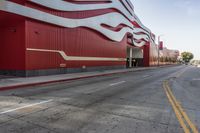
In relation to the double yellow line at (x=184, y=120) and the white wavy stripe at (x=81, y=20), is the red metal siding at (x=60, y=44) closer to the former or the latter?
the white wavy stripe at (x=81, y=20)

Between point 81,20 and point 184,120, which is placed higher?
point 81,20

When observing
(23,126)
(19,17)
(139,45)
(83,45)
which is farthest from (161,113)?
(139,45)

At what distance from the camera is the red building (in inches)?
656

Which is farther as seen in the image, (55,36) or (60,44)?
(60,44)

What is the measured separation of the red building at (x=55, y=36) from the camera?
656 inches

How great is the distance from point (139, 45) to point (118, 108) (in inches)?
1907

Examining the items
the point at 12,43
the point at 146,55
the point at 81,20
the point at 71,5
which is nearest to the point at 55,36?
the point at 12,43

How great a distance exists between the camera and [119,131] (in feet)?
15.9

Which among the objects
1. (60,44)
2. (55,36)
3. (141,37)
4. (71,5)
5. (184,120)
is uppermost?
(141,37)

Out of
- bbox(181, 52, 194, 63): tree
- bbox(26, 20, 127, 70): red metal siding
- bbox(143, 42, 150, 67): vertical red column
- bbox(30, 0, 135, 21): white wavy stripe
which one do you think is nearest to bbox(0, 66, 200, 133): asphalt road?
bbox(26, 20, 127, 70): red metal siding

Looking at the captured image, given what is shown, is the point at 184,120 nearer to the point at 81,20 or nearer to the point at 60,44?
the point at 60,44

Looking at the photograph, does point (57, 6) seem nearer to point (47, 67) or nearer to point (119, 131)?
point (47, 67)

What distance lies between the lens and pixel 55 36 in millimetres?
19906

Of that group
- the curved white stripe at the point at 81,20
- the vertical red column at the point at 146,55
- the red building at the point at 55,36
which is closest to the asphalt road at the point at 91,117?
the curved white stripe at the point at 81,20
